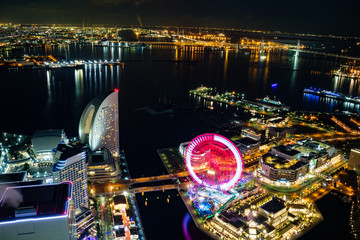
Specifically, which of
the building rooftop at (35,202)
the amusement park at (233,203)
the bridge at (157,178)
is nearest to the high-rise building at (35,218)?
the building rooftop at (35,202)

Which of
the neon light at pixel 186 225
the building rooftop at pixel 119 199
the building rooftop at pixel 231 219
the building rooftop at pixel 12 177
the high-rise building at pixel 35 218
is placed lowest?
the neon light at pixel 186 225

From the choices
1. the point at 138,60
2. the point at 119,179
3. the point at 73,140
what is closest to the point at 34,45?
the point at 138,60

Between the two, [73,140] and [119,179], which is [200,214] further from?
[73,140]

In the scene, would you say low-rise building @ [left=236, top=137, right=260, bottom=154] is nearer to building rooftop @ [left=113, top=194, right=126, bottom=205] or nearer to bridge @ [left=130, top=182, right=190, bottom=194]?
bridge @ [left=130, top=182, right=190, bottom=194]

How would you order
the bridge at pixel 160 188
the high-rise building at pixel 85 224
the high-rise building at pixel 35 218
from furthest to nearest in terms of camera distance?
the bridge at pixel 160 188 → the high-rise building at pixel 85 224 → the high-rise building at pixel 35 218

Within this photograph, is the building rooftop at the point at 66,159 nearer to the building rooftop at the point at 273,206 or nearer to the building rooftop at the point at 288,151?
the building rooftop at the point at 273,206
